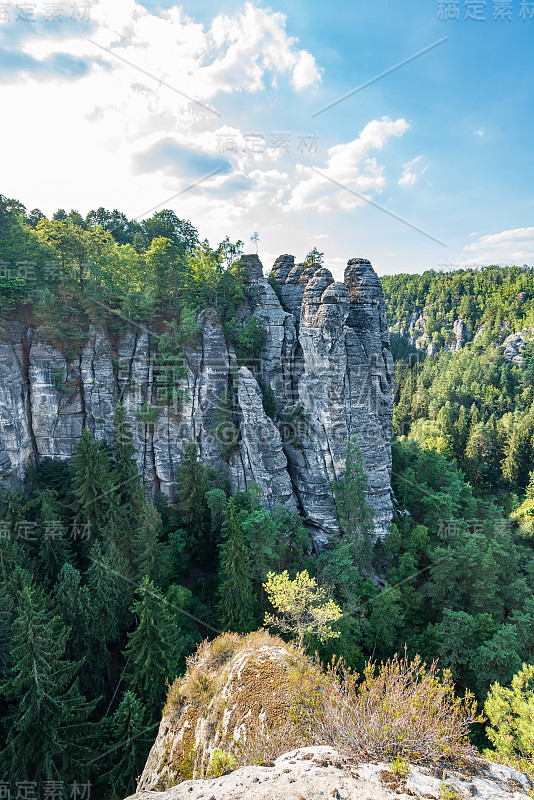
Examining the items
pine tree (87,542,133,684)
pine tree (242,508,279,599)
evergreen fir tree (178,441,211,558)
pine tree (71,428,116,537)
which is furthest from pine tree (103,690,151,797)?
evergreen fir tree (178,441,211,558)

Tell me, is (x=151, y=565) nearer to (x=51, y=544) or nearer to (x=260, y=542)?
(x=51, y=544)

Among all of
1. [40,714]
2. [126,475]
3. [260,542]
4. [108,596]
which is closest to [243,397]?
[126,475]

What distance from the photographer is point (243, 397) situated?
27.2 m

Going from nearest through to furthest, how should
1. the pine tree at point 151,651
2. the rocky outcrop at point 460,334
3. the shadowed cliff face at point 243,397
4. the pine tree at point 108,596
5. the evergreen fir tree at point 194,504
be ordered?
1. the pine tree at point 151,651
2. the pine tree at point 108,596
3. the evergreen fir tree at point 194,504
4. the shadowed cliff face at point 243,397
5. the rocky outcrop at point 460,334

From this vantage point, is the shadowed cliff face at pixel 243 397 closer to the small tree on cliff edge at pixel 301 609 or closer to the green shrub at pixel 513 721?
the small tree on cliff edge at pixel 301 609

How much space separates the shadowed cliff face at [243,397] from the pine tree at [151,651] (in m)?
12.3

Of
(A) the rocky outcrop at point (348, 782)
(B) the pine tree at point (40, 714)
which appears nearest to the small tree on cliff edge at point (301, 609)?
(B) the pine tree at point (40, 714)

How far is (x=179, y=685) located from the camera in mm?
12781

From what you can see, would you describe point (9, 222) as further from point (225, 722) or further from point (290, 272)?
point (225, 722)

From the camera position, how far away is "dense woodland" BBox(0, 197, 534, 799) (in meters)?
15.4

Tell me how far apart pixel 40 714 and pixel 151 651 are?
454 cm

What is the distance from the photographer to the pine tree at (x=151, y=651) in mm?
16188

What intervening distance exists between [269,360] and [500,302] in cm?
11453

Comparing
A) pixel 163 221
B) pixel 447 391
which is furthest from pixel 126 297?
pixel 447 391
